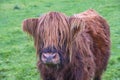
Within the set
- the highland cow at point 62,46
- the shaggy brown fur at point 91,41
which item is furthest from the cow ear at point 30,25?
the shaggy brown fur at point 91,41

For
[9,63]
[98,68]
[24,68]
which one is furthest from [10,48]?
[98,68]

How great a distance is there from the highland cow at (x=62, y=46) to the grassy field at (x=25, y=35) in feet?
1.94

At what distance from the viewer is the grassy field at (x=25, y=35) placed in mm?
8859

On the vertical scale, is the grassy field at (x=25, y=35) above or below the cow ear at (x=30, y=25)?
below

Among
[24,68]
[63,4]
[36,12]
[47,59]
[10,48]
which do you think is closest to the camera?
[47,59]

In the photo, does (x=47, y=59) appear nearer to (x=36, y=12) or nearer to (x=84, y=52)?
(x=84, y=52)

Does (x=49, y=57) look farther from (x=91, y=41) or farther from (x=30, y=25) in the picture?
(x=91, y=41)

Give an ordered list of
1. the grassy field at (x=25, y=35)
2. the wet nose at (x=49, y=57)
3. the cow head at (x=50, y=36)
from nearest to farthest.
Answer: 1. the wet nose at (x=49, y=57)
2. the cow head at (x=50, y=36)
3. the grassy field at (x=25, y=35)

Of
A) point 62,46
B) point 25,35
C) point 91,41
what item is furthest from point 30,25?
point 25,35

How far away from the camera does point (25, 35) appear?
41.3ft

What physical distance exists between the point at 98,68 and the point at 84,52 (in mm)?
941

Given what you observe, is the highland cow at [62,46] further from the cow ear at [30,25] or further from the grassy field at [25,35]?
the grassy field at [25,35]

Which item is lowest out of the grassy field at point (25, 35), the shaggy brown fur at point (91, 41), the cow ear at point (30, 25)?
the grassy field at point (25, 35)

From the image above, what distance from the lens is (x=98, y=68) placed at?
659 centimetres
